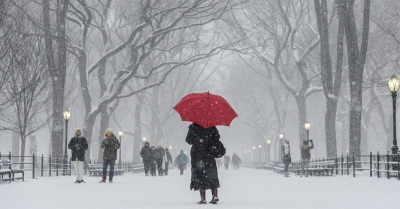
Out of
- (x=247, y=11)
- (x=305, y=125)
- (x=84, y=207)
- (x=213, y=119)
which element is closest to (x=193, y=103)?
(x=213, y=119)

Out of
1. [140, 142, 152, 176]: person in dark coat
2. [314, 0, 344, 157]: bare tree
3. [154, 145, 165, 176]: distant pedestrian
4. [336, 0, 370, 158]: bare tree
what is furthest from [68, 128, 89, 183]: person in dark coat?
[314, 0, 344, 157]: bare tree

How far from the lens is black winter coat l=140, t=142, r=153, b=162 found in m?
29.9

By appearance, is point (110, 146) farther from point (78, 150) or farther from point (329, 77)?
point (329, 77)

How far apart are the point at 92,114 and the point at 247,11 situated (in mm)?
14960

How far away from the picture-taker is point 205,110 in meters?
11.2

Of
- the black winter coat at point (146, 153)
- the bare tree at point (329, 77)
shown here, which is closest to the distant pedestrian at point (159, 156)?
the black winter coat at point (146, 153)

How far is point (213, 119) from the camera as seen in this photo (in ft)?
36.7

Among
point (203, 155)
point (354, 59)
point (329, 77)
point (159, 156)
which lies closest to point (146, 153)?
point (159, 156)

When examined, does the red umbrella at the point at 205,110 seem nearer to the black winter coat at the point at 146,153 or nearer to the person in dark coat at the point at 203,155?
the person in dark coat at the point at 203,155

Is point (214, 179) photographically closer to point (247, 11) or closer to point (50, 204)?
point (50, 204)

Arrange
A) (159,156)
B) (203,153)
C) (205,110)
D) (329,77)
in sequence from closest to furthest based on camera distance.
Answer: (205,110) < (203,153) < (159,156) < (329,77)

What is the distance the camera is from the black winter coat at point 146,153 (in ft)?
98.2

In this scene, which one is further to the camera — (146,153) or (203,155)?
(146,153)

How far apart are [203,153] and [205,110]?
83 centimetres
